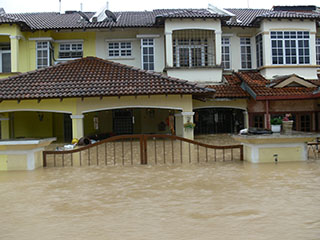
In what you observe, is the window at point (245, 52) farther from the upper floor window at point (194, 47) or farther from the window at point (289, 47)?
the upper floor window at point (194, 47)

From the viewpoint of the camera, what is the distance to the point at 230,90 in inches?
809

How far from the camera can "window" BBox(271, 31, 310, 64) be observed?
21.6 m

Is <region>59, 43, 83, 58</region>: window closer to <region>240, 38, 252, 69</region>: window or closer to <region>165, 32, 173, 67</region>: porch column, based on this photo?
<region>165, 32, 173, 67</region>: porch column

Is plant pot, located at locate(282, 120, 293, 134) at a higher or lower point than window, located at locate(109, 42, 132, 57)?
lower

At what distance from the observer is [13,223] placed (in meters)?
5.88

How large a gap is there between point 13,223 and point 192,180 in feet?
14.2

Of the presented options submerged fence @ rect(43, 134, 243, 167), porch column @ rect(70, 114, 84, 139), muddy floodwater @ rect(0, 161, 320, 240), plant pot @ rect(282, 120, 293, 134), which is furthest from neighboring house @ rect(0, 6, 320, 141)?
muddy floodwater @ rect(0, 161, 320, 240)

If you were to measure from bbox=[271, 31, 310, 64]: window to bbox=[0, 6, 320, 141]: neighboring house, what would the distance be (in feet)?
0.19

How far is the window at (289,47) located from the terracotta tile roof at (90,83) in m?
6.33

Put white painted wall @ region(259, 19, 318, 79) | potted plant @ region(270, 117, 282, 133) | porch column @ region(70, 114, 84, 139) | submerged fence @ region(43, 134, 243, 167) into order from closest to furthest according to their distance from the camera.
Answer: submerged fence @ region(43, 134, 243, 167) < potted plant @ region(270, 117, 282, 133) < porch column @ region(70, 114, 84, 139) < white painted wall @ region(259, 19, 318, 79)

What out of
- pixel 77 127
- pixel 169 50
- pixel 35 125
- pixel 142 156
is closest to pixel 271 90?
pixel 169 50

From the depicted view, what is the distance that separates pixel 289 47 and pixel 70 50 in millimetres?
12990

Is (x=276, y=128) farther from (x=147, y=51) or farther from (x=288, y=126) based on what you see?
(x=147, y=51)

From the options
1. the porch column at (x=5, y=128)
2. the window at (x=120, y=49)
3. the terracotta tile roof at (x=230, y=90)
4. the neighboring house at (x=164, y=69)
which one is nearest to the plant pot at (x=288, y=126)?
the neighboring house at (x=164, y=69)
